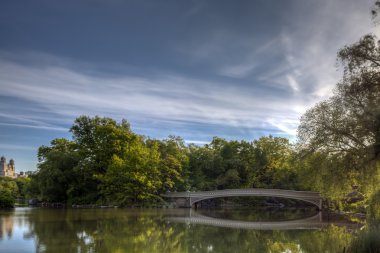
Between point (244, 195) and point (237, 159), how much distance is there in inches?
472

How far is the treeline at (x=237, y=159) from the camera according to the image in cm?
1684

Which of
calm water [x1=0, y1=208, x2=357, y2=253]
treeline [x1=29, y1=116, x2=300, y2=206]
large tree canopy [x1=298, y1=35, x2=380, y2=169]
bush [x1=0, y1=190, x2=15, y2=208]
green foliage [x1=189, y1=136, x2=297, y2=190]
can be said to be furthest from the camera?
green foliage [x1=189, y1=136, x2=297, y2=190]

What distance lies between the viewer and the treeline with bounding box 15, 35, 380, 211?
16.8m

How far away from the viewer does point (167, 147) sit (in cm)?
4847

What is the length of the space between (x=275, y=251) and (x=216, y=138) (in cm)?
4564

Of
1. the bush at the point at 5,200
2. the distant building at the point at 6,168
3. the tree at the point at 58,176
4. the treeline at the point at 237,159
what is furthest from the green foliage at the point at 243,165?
the distant building at the point at 6,168

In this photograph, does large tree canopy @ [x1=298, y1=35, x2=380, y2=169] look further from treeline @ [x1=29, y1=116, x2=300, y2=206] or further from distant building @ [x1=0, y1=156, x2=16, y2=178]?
distant building @ [x1=0, y1=156, x2=16, y2=178]

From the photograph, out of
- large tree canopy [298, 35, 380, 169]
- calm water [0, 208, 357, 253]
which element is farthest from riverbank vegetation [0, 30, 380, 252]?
calm water [0, 208, 357, 253]

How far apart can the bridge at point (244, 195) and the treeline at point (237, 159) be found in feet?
6.81

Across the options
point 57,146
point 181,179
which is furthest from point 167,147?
point 57,146

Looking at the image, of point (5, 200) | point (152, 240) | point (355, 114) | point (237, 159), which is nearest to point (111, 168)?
point (5, 200)

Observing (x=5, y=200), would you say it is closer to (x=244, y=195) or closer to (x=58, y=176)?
(x=58, y=176)

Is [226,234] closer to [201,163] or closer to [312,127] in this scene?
[312,127]

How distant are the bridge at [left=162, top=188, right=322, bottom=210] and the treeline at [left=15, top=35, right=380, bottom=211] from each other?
207cm
